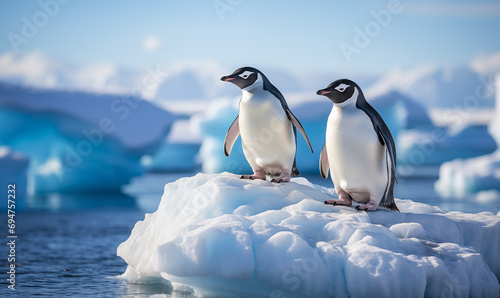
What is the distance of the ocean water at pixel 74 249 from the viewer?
5.32m

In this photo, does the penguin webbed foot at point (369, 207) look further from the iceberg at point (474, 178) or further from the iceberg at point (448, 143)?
the iceberg at point (448, 143)

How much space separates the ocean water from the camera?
532cm

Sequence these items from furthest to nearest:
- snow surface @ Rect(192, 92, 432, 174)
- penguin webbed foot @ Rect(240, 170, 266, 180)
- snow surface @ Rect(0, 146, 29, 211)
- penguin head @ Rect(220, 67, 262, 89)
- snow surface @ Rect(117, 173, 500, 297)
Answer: snow surface @ Rect(192, 92, 432, 174), snow surface @ Rect(0, 146, 29, 211), penguin webbed foot @ Rect(240, 170, 266, 180), penguin head @ Rect(220, 67, 262, 89), snow surface @ Rect(117, 173, 500, 297)

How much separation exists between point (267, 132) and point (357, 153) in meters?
0.89

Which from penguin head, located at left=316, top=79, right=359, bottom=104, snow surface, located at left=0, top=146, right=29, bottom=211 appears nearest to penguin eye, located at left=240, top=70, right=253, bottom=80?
penguin head, located at left=316, top=79, right=359, bottom=104

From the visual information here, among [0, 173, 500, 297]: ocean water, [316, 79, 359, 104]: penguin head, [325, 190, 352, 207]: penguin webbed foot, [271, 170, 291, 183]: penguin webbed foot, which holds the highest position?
[316, 79, 359, 104]: penguin head

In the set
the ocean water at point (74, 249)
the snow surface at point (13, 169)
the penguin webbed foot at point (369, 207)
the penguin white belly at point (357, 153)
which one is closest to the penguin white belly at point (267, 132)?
the penguin white belly at point (357, 153)

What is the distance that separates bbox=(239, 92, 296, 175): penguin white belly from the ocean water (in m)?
1.40

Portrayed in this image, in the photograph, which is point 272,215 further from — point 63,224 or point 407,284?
point 63,224

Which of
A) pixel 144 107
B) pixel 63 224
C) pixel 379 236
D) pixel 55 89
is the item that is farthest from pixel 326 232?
pixel 144 107

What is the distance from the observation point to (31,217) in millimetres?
14398

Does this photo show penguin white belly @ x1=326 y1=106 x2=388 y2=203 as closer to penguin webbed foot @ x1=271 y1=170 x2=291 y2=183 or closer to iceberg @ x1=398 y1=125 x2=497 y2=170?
penguin webbed foot @ x1=271 y1=170 x2=291 y2=183

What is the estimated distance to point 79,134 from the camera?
1922 cm

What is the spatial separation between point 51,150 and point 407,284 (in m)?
17.9
